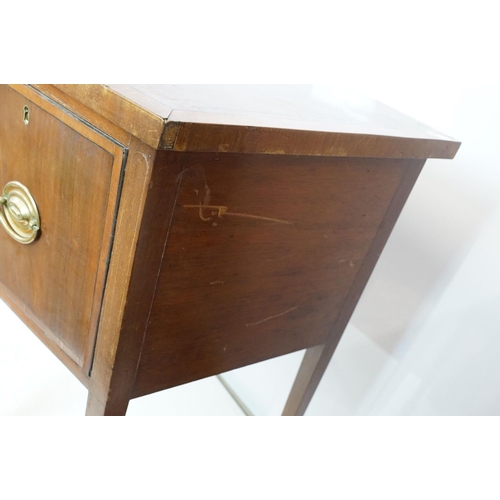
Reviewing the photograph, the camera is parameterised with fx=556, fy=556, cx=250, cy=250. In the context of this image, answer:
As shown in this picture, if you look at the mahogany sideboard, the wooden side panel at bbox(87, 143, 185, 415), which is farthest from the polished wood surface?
the wooden side panel at bbox(87, 143, 185, 415)

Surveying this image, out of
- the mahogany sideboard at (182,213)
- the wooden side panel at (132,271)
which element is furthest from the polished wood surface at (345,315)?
the wooden side panel at (132,271)

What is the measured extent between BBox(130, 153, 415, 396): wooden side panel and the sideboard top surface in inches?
1.4

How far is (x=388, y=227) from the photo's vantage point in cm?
82

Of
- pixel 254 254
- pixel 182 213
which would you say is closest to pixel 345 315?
pixel 254 254

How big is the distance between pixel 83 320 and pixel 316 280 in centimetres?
32

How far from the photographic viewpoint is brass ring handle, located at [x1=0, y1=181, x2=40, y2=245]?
659 mm

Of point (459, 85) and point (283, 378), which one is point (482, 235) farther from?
point (283, 378)

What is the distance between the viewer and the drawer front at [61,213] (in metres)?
0.56

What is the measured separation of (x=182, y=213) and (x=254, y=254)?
14cm

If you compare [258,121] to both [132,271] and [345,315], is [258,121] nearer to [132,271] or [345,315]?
[132,271]

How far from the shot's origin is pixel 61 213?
619 millimetres

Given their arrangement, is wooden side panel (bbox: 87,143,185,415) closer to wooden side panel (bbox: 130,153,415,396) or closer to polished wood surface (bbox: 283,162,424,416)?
wooden side panel (bbox: 130,153,415,396)

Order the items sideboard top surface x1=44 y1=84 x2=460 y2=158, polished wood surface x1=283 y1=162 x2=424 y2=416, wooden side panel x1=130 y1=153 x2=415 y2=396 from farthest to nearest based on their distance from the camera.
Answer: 1. polished wood surface x1=283 y1=162 x2=424 y2=416
2. wooden side panel x1=130 y1=153 x2=415 y2=396
3. sideboard top surface x1=44 y1=84 x2=460 y2=158

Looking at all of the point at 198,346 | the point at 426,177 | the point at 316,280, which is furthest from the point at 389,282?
the point at 198,346
